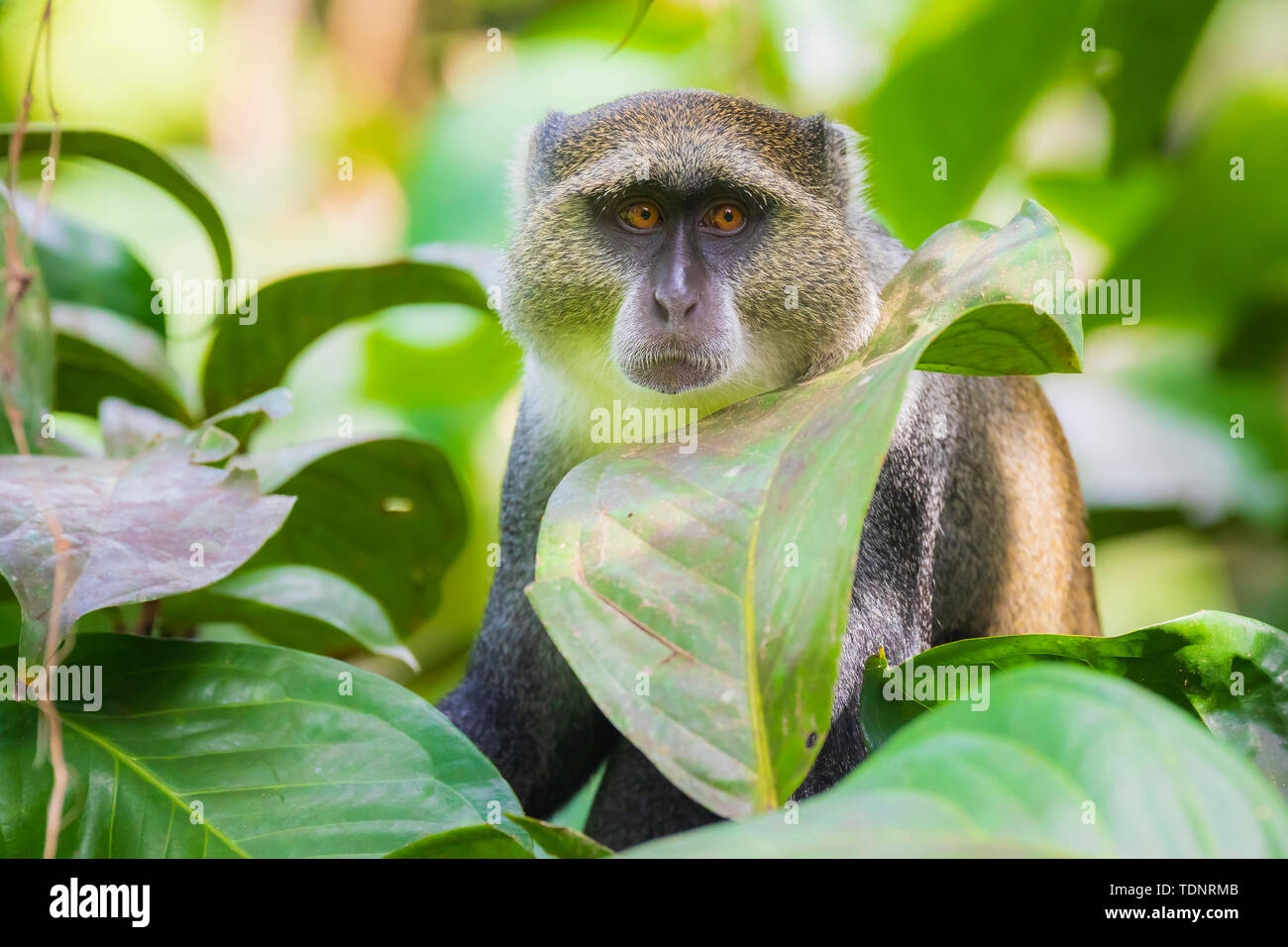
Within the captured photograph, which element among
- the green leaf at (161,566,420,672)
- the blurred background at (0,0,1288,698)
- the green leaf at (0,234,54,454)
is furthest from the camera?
the blurred background at (0,0,1288,698)

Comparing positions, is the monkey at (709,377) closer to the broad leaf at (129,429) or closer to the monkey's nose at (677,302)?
Answer: the monkey's nose at (677,302)

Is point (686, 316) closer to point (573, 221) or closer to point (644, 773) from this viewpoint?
→ point (573, 221)

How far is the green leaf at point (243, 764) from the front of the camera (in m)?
1.80

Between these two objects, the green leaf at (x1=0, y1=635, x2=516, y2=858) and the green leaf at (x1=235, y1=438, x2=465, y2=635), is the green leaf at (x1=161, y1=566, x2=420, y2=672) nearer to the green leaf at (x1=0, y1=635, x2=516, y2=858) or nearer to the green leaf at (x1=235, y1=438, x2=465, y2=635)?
the green leaf at (x1=235, y1=438, x2=465, y2=635)

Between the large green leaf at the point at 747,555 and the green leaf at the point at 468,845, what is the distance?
0.22m

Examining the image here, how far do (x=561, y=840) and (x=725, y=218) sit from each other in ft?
5.75

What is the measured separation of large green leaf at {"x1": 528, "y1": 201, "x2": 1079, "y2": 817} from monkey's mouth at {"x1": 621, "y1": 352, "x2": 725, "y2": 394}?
833mm

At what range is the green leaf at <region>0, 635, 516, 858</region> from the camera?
1800 millimetres

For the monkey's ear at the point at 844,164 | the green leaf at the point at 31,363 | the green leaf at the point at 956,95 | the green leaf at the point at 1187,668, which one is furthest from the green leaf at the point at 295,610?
the green leaf at the point at 956,95

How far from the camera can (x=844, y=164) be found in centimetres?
311

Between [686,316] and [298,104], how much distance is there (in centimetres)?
817

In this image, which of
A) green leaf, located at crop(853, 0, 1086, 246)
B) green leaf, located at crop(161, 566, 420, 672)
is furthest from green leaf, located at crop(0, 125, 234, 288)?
green leaf, located at crop(853, 0, 1086, 246)

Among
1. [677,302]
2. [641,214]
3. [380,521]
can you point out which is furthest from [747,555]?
[380,521]

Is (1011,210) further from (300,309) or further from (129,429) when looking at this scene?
(129,429)
